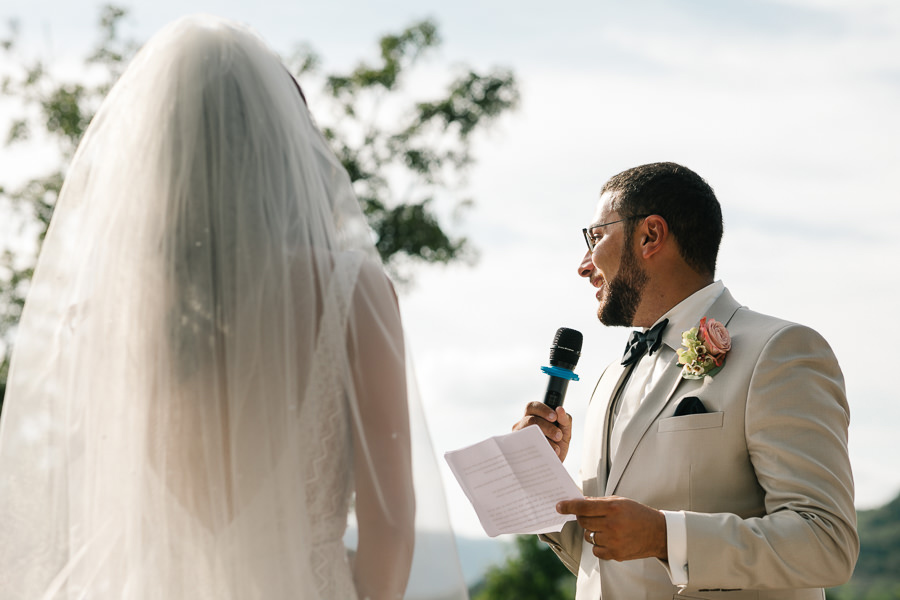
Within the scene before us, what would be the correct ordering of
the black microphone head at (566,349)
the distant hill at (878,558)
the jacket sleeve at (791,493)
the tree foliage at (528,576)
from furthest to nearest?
the distant hill at (878,558), the tree foliage at (528,576), the black microphone head at (566,349), the jacket sleeve at (791,493)

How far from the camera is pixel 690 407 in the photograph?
322 cm

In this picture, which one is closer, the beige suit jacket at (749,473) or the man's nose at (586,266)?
the beige suit jacket at (749,473)

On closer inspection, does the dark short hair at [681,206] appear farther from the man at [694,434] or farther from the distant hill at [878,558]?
the distant hill at [878,558]

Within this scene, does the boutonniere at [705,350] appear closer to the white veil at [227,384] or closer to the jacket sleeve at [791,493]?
the jacket sleeve at [791,493]

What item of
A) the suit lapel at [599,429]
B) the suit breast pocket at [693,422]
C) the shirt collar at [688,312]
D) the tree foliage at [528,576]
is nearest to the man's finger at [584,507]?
the suit breast pocket at [693,422]

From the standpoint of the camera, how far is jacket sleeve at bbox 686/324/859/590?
2.86 m

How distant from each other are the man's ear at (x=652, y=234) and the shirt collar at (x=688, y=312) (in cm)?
24

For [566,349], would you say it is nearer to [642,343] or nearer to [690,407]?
[642,343]

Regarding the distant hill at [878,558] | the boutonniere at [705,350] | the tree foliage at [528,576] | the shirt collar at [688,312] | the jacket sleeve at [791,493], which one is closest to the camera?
the jacket sleeve at [791,493]

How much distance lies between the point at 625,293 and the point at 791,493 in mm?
1154

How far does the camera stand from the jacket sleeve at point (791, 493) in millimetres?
2857

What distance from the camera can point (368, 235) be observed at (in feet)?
7.61

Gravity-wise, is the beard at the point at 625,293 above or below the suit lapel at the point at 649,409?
above

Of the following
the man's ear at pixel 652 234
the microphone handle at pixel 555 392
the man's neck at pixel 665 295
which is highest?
the man's ear at pixel 652 234
